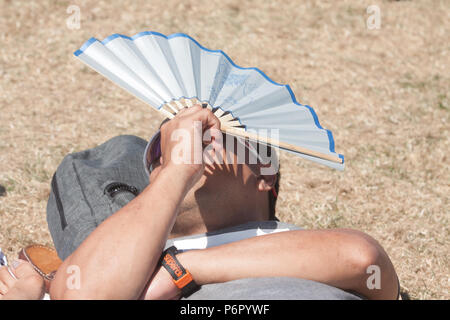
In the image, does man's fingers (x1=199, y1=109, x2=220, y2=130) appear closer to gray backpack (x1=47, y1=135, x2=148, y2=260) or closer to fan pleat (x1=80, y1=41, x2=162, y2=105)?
fan pleat (x1=80, y1=41, x2=162, y2=105)

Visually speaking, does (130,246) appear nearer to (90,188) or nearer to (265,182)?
(265,182)

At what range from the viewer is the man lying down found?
1436mm

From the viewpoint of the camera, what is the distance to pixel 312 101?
3.94 metres

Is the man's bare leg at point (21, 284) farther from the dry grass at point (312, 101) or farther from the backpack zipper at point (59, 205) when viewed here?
the dry grass at point (312, 101)

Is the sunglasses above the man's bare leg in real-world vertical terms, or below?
above

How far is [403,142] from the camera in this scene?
11.5ft

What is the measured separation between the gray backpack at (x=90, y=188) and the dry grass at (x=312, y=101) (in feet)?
1.29

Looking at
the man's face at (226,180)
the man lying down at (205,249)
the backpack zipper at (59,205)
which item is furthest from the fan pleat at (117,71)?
the backpack zipper at (59,205)

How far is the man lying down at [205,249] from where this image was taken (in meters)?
1.44

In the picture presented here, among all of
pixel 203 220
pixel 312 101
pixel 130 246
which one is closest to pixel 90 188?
pixel 203 220

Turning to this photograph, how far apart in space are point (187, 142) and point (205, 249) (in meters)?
0.38

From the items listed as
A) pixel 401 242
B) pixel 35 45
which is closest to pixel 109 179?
pixel 401 242

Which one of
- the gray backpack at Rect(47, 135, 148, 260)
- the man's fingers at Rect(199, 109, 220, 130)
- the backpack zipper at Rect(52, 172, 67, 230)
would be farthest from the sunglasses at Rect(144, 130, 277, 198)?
the backpack zipper at Rect(52, 172, 67, 230)

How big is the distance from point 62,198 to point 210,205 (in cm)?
97
